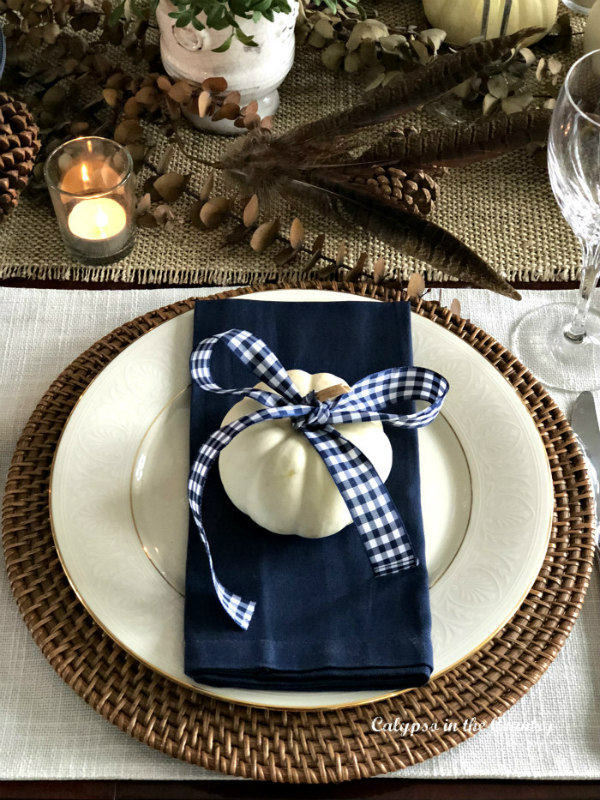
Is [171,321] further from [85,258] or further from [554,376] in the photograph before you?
[554,376]

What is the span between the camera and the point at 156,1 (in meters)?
0.84

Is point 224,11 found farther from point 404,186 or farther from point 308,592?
point 308,592

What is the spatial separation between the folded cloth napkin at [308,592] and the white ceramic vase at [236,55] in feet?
1.27

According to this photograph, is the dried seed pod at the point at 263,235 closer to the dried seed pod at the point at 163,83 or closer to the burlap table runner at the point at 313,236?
the burlap table runner at the point at 313,236

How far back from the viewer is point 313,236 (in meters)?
0.92

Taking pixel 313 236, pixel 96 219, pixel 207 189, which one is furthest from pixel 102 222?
pixel 313 236

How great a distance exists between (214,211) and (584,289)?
1.27 feet

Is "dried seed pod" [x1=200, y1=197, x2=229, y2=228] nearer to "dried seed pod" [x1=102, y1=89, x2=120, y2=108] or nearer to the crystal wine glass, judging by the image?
"dried seed pod" [x1=102, y1=89, x2=120, y2=108]

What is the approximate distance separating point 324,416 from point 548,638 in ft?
0.69

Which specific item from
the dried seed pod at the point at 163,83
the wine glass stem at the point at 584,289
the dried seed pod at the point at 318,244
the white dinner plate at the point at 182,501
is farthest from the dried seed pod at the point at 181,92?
the wine glass stem at the point at 584,289

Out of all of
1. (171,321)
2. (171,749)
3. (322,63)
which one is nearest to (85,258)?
(171,321)

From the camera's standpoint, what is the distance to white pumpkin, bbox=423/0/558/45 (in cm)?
101

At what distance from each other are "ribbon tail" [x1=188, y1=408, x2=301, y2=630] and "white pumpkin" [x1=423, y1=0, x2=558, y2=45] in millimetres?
681

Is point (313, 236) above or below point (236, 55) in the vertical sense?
below
